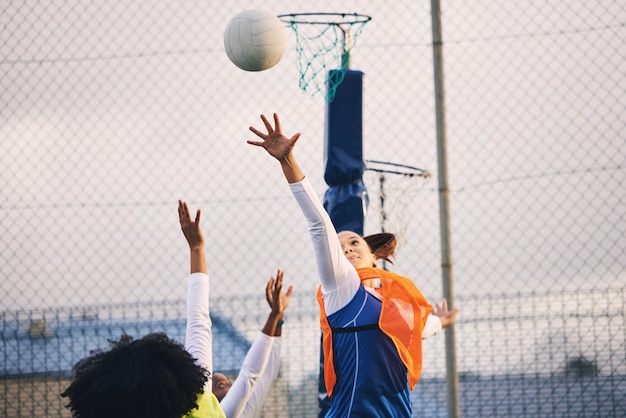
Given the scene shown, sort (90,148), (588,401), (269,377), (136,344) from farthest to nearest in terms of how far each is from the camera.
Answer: (90,148), (588,401), (269,377), (136,344)

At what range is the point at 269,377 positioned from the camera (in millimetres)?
4789

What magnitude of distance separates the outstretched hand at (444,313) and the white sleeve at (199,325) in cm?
211

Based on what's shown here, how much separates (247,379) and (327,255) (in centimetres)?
118

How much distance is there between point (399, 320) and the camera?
4.00 metres

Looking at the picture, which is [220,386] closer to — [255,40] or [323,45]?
[255,40]

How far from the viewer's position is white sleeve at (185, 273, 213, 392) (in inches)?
120

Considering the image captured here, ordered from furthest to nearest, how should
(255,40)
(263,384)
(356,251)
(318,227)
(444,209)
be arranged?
(444,209) < (255,40) < (263,384) < (356,251) < (318,227)

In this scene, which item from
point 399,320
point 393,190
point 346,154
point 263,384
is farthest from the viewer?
point 393,190

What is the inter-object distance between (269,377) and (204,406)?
6.86 feet

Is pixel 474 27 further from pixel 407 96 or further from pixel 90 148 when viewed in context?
pixel 90 148

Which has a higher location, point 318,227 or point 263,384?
point 318,227

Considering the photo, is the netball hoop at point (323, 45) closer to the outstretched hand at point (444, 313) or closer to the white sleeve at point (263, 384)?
the outstretched hand at point (444, 313)

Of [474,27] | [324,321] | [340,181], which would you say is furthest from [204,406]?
[474,27]

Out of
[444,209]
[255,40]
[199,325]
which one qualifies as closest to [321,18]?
[255,40]
